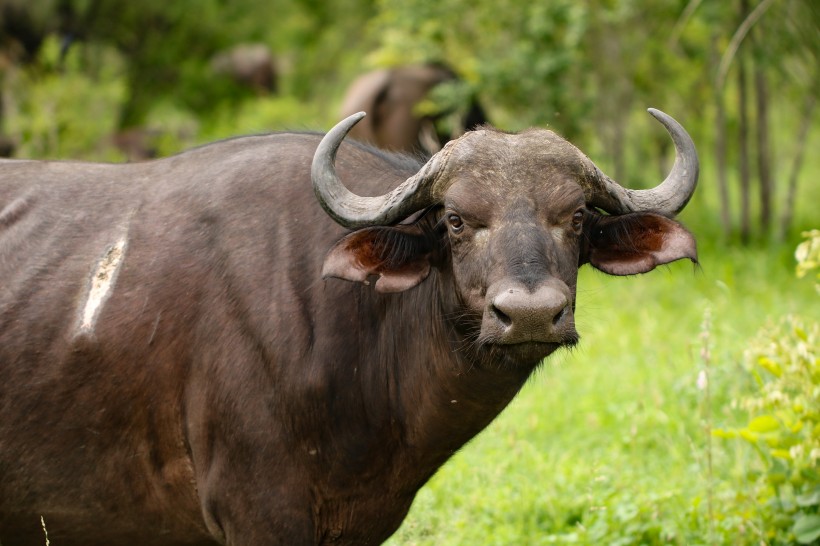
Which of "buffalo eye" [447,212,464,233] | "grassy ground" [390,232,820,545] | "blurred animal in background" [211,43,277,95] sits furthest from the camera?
"blurred animal in background" [211,43,277,95]

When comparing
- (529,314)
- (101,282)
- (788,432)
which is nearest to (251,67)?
(101,282)

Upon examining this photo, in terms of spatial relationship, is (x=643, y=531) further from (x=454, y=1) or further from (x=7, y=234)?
(x=454, y=1)

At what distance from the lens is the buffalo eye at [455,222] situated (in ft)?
12.3

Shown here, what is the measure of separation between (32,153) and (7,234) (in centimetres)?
781

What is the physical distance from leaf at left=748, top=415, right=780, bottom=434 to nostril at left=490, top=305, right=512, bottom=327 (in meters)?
1.63

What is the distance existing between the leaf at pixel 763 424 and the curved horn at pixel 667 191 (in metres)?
1.09

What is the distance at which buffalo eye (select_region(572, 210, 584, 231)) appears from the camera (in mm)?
3793

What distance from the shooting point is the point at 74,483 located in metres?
4.10

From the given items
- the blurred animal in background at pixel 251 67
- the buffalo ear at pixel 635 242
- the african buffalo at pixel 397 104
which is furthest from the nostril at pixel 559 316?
the blurred animal in background at pixel 251 67

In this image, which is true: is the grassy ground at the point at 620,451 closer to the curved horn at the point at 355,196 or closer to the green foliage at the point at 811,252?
the green foliage at the point at 811,252

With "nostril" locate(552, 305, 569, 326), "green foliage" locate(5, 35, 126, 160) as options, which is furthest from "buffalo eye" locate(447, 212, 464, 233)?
"green foliage" locate(5, 35, 126, 160)

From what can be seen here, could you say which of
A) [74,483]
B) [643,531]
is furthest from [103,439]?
[643,531]

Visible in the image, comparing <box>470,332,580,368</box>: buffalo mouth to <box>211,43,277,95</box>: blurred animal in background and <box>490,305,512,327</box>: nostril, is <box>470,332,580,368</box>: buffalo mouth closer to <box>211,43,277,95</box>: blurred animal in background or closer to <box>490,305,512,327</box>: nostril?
<box>490,305,512,327</box>: nostril

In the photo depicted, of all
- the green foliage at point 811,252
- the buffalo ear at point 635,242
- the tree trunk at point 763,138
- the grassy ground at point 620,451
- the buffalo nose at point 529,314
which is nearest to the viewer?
the buffalo nose at point 529,314
